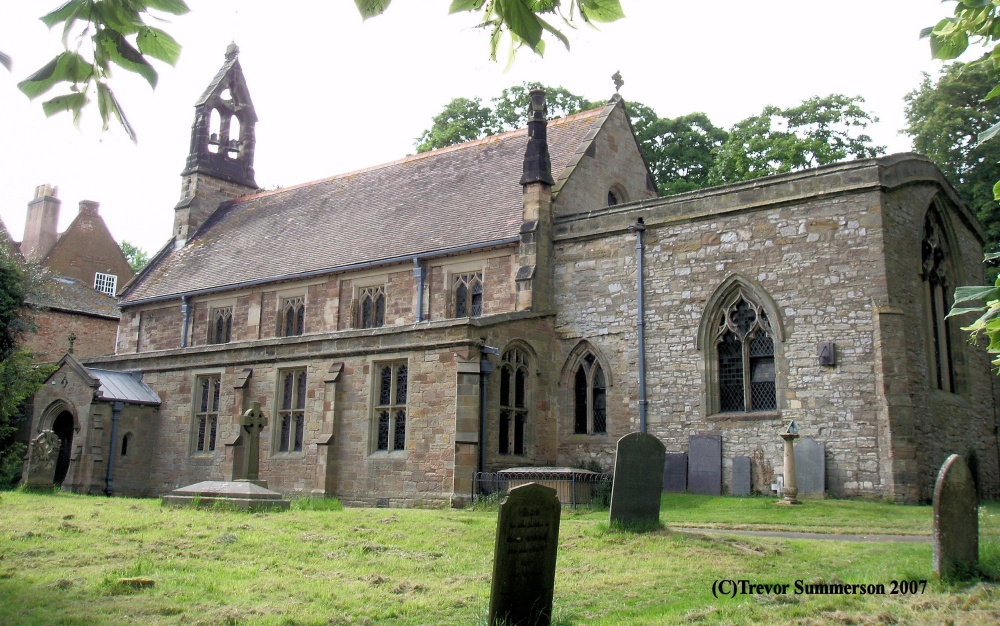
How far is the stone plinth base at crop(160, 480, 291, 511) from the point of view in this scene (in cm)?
1562

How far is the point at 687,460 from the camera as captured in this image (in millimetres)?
19734

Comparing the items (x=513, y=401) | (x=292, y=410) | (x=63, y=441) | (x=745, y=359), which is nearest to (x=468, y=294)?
(x=513, y=401)

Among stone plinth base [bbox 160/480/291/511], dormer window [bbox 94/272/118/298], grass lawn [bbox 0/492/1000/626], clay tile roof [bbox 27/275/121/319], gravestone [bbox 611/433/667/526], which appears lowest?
grass lawn [bbox 0/492/1000/626]

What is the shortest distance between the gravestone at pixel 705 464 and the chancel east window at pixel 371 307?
399 inches

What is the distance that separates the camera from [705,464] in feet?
63.6

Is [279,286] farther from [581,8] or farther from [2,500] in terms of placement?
[581,8]

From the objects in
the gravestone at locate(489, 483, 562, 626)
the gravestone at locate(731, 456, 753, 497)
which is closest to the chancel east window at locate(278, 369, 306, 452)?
the gravestone at locate(731, 456, 753, 497)

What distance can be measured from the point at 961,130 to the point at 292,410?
24.8 metres

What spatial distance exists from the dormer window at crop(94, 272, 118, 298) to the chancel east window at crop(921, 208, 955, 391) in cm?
3766

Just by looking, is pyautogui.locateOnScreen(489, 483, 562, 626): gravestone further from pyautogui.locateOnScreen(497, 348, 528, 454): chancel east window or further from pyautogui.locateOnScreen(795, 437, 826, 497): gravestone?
pyautogui.locateOnScreen(497, 348, 528, 454): chancel east window

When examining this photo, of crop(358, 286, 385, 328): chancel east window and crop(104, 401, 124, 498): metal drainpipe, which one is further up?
crop(358, 286, 385, 328): chancel east window

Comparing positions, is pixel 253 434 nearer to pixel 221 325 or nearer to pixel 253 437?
pixel 253 437

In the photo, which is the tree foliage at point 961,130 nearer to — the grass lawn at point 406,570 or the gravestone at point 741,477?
the gravestone at point 741,477

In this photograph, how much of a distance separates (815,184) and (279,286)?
16575 mm
